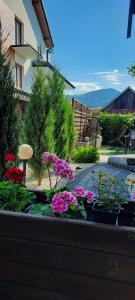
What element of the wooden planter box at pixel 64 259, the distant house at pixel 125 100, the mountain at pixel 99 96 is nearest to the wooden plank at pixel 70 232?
the wooden planter box at pixel 64 259

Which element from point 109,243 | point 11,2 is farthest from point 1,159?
point 11,2

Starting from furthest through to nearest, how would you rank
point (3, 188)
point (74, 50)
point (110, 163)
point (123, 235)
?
point (74, 50), point (110, 163), point (3, 188), point (123, 235)

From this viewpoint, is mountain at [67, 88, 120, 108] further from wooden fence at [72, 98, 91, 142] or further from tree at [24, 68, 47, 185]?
tree at [24, 68, 47, 185]

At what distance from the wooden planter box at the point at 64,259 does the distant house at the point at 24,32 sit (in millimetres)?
7467

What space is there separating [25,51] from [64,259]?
9.77 meters

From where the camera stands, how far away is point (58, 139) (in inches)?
259

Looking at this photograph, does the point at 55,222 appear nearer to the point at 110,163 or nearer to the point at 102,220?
the point at 102,220

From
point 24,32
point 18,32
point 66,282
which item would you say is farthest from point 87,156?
point 24,32

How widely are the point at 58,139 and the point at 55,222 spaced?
5.33 m

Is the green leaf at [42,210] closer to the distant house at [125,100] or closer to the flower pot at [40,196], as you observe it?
the flower pot at [40,196]

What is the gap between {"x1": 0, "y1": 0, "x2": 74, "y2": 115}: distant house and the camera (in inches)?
357

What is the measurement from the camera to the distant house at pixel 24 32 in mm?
9062

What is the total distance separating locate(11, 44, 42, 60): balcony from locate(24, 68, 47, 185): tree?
4398 millimetres

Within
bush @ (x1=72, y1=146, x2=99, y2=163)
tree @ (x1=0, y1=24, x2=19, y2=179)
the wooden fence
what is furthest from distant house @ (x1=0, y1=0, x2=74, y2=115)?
tree @ (x1=0, y1=24, x2=19, y2=179)
